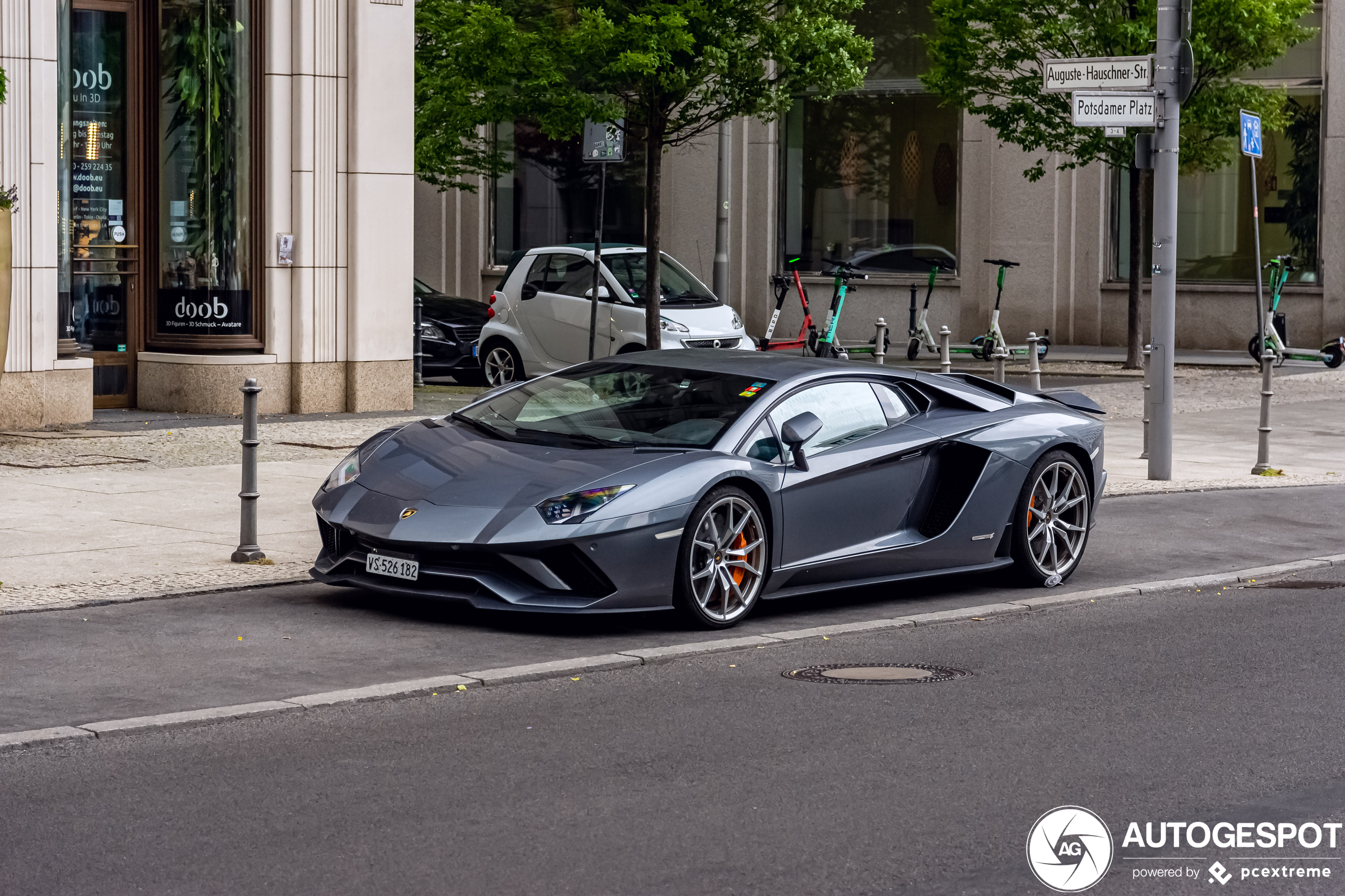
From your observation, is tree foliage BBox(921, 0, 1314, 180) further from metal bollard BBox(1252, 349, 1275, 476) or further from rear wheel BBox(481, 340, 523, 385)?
metal bollard BBox(1252, 349, 1275, 476)

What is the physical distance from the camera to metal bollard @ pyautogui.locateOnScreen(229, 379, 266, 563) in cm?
990

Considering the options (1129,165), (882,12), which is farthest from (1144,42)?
(882,12)

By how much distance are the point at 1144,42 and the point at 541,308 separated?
8.30 metres

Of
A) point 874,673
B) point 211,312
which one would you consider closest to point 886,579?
point 874,673

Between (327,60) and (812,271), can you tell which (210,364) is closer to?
(327,60)

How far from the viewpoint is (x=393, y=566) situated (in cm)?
837

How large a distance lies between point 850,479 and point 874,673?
5.21 ft

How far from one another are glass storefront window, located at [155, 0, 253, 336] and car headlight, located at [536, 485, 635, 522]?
10195 mm

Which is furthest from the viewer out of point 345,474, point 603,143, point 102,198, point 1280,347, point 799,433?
point 1280,347

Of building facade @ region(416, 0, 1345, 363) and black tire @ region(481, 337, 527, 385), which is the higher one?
building facade @ region(416, 0, 1345, 363)

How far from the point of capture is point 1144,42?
960 inches

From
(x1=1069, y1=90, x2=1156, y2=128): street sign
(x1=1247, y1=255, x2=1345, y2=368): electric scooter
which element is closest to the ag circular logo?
(x1=1069, y1=90, x2=1156, y2=128): street sign

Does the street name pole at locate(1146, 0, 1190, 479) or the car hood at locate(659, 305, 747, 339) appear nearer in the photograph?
the street name pole at locate(1146, 0, 1190, 479)

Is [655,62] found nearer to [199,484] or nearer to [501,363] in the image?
[501,363]
